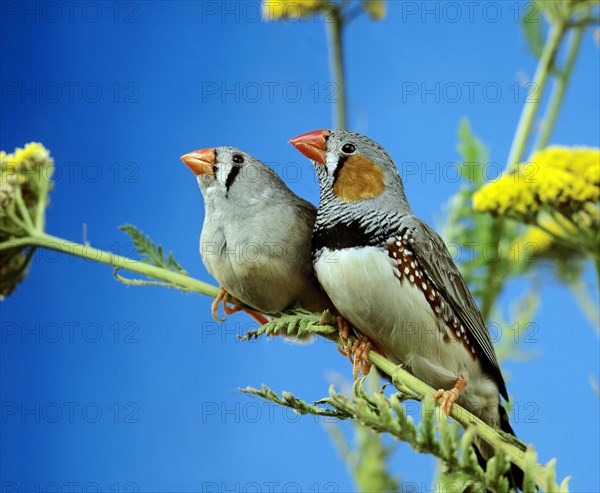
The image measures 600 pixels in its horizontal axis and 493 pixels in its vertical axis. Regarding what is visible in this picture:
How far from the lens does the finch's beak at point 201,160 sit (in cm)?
115

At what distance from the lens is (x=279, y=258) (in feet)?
3.61

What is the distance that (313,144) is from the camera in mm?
1106

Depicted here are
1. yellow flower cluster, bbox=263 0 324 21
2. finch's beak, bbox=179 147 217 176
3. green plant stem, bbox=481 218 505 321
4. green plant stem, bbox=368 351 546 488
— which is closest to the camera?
green plant stem, bbox=368 351 546 488

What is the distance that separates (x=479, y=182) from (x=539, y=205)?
323mm

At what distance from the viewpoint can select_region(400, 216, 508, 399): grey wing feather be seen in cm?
108

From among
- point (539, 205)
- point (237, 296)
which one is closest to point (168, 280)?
point (237, 296)

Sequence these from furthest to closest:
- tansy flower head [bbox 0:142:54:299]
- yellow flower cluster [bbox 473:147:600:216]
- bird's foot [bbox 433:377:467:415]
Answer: yellow flower cluster [bbox 473:147:600:216]
tansy flower head [bbox 0:142:54:299]
bird's foot [bbox 433:377:467:415]

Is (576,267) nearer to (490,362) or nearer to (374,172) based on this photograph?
(490,362)

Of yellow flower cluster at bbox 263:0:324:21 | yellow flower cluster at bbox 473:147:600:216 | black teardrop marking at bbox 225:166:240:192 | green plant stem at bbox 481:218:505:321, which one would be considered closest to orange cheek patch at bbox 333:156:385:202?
black teardrop marking at bbox 225:166:240:192

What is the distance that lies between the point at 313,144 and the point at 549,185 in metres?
0.60

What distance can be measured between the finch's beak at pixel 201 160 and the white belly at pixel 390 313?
0.23m

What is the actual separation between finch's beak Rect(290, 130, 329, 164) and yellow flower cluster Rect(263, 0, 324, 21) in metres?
0.88

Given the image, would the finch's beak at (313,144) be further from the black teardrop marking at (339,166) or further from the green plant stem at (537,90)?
the green plant stem at (537,90)

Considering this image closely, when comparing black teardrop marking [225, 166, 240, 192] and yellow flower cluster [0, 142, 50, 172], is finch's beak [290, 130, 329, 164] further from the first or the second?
yellow flower cluster [0, 142, 50, 172]
